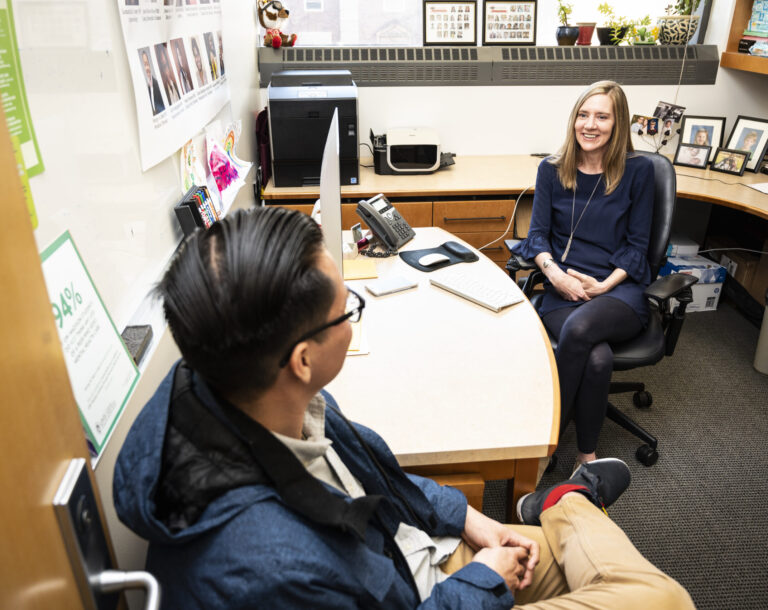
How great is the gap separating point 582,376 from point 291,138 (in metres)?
1.75

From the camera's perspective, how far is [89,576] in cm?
61

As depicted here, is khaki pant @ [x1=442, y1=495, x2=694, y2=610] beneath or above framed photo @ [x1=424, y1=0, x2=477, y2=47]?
beneath

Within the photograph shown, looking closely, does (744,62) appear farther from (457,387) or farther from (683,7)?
(457,387)

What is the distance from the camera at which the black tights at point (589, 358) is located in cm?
204

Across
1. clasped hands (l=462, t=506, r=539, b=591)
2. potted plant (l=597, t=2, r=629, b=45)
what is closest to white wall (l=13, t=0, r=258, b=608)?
clasped hands (l=462, t=506, r=539, b=591)

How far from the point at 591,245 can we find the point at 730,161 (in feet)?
4.68

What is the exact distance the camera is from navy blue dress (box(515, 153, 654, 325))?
2.25m

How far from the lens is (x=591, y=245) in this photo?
234 cm

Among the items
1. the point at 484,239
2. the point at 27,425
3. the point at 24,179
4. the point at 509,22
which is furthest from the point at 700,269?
the point at 27,425

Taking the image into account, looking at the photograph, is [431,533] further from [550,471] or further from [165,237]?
[550,471]

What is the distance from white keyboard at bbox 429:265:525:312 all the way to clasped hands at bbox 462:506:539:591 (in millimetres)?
674

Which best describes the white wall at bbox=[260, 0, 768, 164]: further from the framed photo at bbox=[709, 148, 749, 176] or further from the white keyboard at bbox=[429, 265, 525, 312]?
the white keyboard at bbox=[429, 265, 525, 312]

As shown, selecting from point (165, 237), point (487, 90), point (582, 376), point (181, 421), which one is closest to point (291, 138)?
point (487, 90)

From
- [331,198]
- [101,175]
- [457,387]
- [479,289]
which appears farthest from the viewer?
[479,289]
